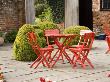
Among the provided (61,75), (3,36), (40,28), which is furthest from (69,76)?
(3,36)

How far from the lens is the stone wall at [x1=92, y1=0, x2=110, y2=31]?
59.3 ft

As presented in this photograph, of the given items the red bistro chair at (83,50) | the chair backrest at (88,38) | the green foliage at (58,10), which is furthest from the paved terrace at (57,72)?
the green foliage at (58,10)

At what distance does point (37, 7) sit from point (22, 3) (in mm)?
8306

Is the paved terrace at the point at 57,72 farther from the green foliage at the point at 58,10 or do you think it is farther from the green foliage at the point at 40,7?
the green foliage at the point at 40,7

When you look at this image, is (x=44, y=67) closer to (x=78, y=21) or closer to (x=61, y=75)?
(x=61, y=75)

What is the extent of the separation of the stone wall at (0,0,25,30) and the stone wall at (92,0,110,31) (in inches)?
154

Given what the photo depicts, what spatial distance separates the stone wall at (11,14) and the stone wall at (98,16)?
3924 mm

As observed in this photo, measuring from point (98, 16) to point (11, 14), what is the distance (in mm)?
4639

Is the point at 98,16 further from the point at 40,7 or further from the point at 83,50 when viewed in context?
the point at 83,50

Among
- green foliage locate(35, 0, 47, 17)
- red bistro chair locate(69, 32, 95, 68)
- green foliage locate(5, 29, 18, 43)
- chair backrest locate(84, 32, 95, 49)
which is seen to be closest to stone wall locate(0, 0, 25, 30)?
green foliage locate(5, 29, 18, 43)

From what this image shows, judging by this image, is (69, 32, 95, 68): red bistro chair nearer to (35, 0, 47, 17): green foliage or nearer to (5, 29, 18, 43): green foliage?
(5, 29, 18, 43): green foliage

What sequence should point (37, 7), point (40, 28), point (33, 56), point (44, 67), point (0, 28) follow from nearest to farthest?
point (44, 67), point (33, 56), point (40, 28), point (0, 28), point (37, 7)

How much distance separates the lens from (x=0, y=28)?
49.8ft

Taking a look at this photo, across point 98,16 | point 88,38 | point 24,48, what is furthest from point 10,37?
point 88,38
